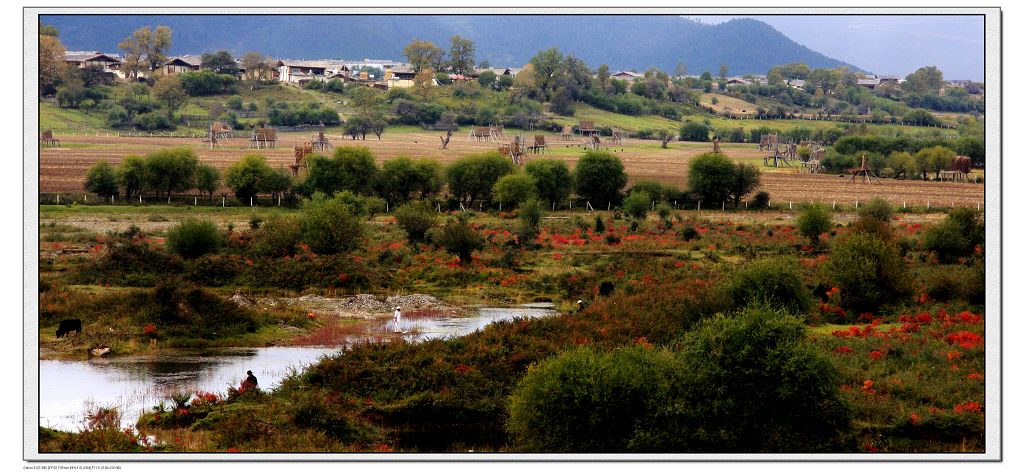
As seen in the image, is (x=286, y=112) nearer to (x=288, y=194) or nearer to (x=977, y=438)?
(x=288, y=194)

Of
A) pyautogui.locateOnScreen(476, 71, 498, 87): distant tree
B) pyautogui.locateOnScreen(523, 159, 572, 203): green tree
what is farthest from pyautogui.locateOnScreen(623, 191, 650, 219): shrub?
pyautogui.locateOnScreen(476, 71, 498, 87): distant tree

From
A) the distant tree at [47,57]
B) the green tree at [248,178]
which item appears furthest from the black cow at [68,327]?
the green tree at [248,178]

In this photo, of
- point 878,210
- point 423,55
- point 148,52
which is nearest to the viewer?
point 878,210

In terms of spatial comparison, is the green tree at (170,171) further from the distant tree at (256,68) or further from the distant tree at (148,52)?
the distant tree at (256,68)

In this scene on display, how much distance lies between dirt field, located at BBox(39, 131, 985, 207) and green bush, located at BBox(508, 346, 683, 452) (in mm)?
58278

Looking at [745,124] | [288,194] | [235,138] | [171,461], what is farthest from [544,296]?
[745,124]

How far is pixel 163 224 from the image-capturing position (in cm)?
6750

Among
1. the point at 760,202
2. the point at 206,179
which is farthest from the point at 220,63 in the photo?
the point at 760,202

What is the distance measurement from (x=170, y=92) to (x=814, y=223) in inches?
4200

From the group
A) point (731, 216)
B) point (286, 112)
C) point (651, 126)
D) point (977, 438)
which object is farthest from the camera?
point (651, 126)

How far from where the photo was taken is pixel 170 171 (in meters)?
79.7

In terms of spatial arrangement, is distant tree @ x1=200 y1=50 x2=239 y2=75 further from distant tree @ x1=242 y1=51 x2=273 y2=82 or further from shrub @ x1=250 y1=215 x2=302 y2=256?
shrub @ x1=250 y1=215 x2=302 y2=256

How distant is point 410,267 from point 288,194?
104ft

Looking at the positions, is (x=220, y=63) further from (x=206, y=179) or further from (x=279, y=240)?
(x=279, y=240)
